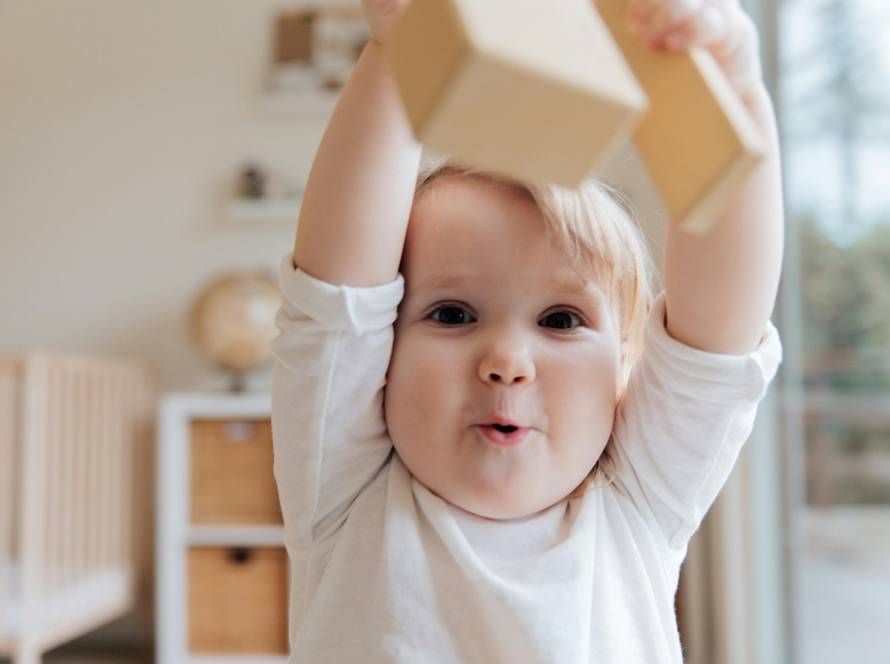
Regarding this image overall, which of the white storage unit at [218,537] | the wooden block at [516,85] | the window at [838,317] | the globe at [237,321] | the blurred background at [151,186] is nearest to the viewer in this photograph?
the wooden block at [516,85]

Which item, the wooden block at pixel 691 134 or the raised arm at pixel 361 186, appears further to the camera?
the raised arm at pixel 361 186

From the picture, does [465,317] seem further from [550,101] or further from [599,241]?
[550,101]

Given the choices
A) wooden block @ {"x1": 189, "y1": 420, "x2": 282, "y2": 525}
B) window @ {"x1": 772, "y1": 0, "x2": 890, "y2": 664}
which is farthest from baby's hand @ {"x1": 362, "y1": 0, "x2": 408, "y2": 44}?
wooden block @ {"x1": 189, "y1": 420, "x2": 282, "y2": 525}

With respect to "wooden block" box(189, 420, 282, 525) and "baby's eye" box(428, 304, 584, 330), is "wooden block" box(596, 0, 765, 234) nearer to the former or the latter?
"baby's eye" box(428, 304, 584, 330)

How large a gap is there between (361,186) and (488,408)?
14cm

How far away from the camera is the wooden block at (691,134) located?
12.9 inches

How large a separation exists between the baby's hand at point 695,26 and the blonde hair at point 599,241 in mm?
159

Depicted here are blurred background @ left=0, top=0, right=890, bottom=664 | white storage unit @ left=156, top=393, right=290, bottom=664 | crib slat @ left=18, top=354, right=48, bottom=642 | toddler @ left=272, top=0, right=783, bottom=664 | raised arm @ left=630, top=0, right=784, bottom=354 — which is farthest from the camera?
blurred background @ left=0, top=0, right=890, bottom=664

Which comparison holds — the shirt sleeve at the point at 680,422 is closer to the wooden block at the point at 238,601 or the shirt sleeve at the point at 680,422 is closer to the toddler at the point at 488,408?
the toddler at the point at 488,408

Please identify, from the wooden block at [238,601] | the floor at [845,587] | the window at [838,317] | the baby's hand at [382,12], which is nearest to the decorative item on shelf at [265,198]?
the wooden block at [238,601]

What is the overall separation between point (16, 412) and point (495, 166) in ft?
8.79

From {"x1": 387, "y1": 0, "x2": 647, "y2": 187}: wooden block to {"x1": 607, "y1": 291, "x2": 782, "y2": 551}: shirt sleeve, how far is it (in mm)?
274

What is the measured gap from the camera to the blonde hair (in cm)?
61

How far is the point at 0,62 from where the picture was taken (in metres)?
2.85
